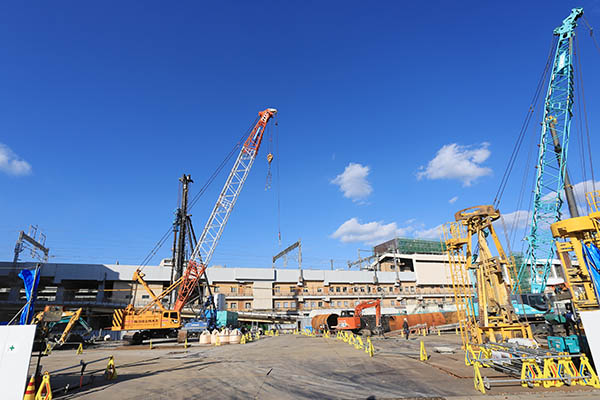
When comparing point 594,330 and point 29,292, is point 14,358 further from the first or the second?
point 594,330

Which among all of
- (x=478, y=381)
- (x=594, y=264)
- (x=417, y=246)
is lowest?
(x=478, y=381)

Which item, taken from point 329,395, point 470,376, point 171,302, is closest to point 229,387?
point 329,395

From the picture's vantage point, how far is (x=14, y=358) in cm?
841

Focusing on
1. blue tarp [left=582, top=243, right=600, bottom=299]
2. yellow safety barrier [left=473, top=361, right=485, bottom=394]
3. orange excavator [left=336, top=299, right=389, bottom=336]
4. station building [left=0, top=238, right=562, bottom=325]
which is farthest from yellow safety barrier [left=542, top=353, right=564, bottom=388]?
station building [left=0, top=238, right=562, bottom=325]

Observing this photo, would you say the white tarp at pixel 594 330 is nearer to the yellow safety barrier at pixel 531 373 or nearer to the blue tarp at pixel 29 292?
the yellow safety barrier at pixel 531 373

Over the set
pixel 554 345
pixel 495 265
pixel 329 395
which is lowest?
pixel 329 395

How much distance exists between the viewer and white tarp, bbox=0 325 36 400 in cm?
827

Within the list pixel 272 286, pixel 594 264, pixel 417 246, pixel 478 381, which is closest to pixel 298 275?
pixel 272 286

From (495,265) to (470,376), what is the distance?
6983mm

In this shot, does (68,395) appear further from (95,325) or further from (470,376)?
(95,325)

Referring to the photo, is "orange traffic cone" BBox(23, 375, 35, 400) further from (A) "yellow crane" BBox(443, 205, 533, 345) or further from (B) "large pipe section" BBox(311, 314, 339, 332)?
(B) "large pipe section" BBox(311, 314, 339, 332)

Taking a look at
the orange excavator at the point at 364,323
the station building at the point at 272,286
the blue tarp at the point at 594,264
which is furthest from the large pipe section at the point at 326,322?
the blue tarp at the point at 594,264

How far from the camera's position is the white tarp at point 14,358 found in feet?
27.1

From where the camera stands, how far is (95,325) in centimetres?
5206
